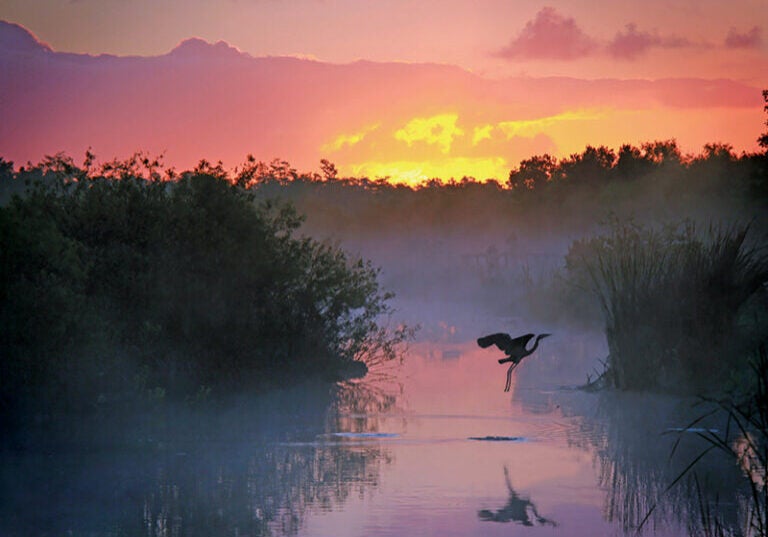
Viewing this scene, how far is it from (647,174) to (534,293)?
2270cm

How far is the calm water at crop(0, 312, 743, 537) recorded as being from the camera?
10.5m

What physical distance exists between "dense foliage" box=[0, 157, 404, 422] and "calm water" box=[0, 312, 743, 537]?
0.93m

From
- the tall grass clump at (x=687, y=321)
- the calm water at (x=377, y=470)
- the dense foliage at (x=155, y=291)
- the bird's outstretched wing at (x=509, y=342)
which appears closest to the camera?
the calm water at (x=377, y=470)

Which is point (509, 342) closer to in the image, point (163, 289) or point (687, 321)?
point (687, 321)

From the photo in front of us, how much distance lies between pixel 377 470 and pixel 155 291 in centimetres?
729

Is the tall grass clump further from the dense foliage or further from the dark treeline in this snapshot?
the dense foliage

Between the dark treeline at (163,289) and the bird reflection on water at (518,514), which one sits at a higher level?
the dark treeline at (163,289)

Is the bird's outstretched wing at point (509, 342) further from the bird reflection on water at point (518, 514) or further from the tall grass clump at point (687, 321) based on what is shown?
the bird reflection on water at point (518, 514)

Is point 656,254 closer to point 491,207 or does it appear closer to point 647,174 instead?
point 647,174

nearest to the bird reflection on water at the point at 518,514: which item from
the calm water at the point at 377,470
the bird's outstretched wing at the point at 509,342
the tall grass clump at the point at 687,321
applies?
the calm water at the point at 377,470

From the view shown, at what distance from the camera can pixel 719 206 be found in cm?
5059

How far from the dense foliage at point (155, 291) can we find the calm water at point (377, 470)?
3.06ft

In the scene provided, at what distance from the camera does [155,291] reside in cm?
1905

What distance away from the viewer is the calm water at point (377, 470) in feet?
34.6
